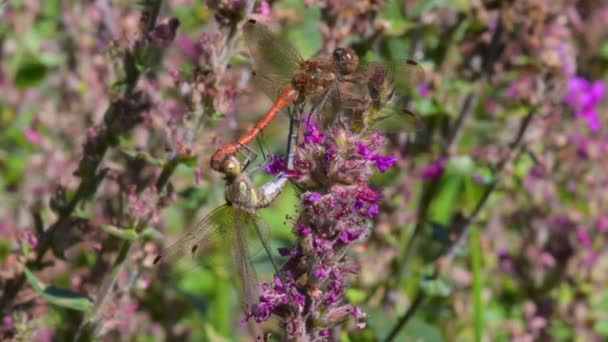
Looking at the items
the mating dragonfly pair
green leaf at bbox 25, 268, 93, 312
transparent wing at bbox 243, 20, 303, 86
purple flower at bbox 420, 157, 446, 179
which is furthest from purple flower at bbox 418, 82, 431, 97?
green leaf at bbox 25, 268, 93, 312

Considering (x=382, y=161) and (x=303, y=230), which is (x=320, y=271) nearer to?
(x=303, y=230)

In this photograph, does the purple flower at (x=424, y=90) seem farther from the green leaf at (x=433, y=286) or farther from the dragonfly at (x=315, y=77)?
the dragonfly at (x=315, y=77)

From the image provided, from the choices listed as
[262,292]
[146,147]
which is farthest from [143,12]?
[262,292]

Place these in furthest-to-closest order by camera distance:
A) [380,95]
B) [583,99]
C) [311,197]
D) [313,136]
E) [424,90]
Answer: [583,99] < [424,90] < [380,95] < [313,136] < [311,197]

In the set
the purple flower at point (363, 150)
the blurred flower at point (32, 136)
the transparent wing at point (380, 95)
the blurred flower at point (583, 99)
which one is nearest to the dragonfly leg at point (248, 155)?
the transparent wing at point (380, 95)

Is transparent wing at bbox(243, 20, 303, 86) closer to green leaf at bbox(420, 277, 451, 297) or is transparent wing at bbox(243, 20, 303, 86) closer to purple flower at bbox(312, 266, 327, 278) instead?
purple flower at bbox(312, 266, 327, 278)

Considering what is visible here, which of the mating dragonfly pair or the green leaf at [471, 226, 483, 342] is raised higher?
the mating dragonfly pair

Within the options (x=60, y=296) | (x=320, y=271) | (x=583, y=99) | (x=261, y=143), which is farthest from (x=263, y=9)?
(x=583, y=99)
